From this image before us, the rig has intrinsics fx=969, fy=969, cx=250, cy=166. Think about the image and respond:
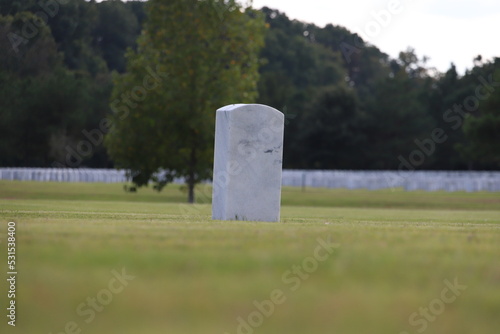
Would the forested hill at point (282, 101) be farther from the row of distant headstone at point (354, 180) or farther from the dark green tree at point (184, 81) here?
the dark green tree at point (184, 81)

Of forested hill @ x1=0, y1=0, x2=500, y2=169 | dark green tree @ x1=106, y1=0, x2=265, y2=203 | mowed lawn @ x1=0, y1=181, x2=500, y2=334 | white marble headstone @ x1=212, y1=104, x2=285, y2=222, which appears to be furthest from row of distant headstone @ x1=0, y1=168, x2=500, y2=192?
mowed lawn @ x1=0, y1=181, x2=500, y2=334

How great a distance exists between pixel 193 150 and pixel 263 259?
95.6 ft

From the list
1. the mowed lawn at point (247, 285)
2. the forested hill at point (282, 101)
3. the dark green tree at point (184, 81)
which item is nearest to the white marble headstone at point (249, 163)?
the mowed lawn at point (247, 285)

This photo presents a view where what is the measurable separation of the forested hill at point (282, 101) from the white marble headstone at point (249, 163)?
89.4ft

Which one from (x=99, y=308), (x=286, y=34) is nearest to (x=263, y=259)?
(x=99, y=308)

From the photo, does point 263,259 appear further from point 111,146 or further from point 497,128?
point 497,128

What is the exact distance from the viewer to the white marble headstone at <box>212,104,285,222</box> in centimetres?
1478

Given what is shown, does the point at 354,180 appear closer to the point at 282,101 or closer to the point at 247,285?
the point at 282,101

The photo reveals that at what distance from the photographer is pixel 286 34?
4845 inches

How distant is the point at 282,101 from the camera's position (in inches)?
3524

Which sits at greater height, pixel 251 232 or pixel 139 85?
pixel 139 85

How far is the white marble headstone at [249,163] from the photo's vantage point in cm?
1478

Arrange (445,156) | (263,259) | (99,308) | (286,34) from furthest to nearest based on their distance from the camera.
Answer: (286,34), (445,156), (263,259), (99,308)

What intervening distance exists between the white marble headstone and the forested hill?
27.2 metres
